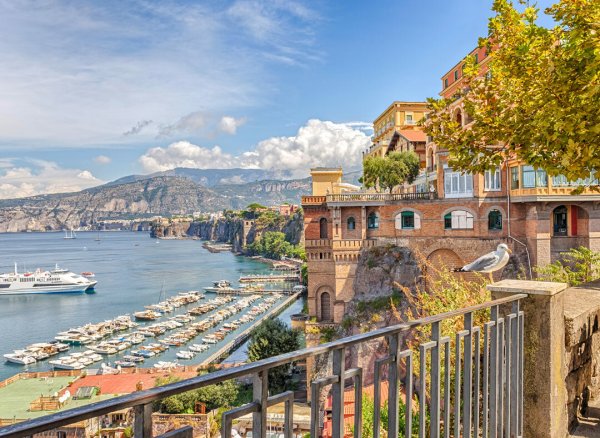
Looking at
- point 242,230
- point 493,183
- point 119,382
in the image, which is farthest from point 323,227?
point 242,230

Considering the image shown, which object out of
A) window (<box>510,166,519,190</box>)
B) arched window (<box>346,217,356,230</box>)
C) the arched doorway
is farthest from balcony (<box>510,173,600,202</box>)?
arched window (<box>346,217,356,230</box>)

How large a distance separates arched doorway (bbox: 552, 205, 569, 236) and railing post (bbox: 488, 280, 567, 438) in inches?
957

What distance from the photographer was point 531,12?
20.7 feet

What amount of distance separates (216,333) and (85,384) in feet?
60.2

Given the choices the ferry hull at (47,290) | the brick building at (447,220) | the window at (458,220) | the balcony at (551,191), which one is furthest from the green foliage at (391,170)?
the ferry hull at (47,290)

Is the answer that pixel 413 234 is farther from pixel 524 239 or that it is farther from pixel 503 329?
pixel 503 329

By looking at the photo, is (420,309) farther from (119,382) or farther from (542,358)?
(119,382)

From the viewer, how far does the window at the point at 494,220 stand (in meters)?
26.0

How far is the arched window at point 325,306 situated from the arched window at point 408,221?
23.3 feet

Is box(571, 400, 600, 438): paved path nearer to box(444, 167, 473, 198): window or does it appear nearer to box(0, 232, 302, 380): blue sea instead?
box(444, 167, 473, 198): window

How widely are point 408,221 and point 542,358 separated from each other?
24.9 meters

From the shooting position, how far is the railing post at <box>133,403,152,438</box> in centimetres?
148

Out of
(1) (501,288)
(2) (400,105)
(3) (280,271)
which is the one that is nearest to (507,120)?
(1) (501,288)

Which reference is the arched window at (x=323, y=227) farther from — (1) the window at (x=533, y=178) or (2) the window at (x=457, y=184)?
(1) the window at (x=533, y=178)
